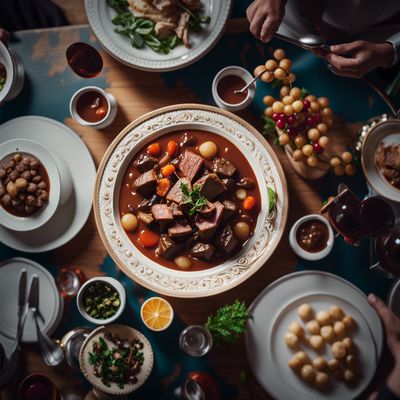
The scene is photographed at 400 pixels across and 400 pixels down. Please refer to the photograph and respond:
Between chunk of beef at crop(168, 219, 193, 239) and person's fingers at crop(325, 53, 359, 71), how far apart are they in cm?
126

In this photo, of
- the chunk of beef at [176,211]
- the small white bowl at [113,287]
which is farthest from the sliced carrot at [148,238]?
the small white bowl at [113,287]

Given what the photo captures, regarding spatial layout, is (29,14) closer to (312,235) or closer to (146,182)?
(146,182)

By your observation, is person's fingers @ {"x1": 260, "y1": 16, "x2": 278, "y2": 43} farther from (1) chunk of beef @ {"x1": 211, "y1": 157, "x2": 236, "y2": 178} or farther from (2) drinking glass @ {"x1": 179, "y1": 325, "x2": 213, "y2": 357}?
(2) drinking glass @ {"x1": 179, "y1": 325, "x2": 213, "y2": 357}

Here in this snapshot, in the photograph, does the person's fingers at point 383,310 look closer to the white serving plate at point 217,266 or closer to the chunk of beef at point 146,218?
the white serving plate at point 217,266

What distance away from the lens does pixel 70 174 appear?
274 cm

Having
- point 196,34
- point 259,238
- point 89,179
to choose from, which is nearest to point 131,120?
point 89,179

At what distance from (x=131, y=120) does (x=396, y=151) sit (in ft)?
5.42

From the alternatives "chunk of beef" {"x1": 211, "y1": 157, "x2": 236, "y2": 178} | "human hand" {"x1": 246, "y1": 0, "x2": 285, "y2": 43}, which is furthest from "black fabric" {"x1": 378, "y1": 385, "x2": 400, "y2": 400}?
"human hand" {"x1": 246, "y1": 0, "x2": 285, "y2": 43}

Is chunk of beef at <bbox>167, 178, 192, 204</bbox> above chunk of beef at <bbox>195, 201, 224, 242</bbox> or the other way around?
above

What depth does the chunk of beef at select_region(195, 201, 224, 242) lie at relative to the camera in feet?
8.23

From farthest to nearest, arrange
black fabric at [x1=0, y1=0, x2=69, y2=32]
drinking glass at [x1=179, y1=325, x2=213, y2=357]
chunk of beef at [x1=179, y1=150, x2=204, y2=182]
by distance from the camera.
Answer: black fabric at [x1=0, y1=0, x2=69, y2=32] < chunk of beef at [x1=179, y1=150, x2=204, y2=182] < drinking glass at [x1=179, y1=325, x2=213, y2=357]

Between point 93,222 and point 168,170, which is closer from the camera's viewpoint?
point 168,170

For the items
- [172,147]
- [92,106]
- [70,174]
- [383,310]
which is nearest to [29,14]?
[92,106]

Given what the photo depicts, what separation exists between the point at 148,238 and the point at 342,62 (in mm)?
1514
